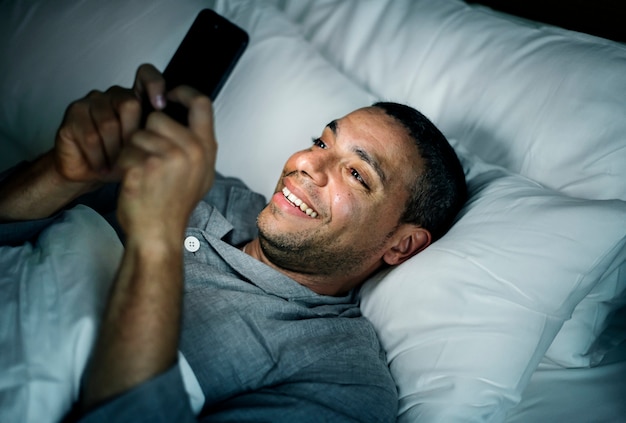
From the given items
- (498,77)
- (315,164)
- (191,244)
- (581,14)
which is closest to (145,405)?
(191,244)

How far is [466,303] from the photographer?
1000 mm

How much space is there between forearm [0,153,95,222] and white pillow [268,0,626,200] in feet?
2.65

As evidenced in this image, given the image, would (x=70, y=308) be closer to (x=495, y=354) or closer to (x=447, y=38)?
(x=495, y=354)

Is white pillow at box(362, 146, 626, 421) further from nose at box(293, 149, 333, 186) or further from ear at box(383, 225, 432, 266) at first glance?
nose at box(293, 149, 333, 186)

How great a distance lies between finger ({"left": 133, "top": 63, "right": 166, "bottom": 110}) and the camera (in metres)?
0.75

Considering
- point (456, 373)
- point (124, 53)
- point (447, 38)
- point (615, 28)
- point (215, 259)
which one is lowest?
point (215, 259)

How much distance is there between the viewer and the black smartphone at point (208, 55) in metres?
0.91

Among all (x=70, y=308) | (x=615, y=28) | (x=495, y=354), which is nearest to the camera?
(x=70, y=308)

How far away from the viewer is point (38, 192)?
993 millimetres

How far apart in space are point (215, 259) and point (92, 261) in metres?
0.31

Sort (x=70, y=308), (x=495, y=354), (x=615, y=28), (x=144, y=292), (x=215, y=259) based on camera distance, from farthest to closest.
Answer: (x=615, y=28) < (x=215, y=259) < (x=495, y=354) < (x=70, y=308) < (x=144, y=292)

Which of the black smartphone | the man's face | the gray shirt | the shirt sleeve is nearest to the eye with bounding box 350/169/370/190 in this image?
the man's face

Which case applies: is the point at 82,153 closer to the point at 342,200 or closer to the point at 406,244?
the point at 342,200

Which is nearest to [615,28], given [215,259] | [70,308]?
[215,259]
